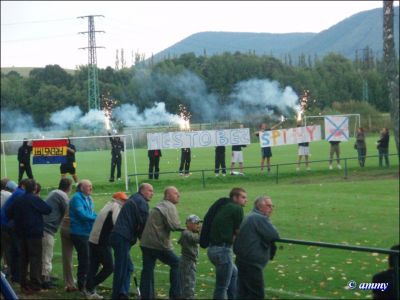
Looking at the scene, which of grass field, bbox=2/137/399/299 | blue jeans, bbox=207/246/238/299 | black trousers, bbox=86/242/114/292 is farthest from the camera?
grass field, bbox=2/137/399/299

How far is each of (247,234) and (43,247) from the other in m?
4.95

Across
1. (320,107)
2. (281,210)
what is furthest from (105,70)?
(281,210)

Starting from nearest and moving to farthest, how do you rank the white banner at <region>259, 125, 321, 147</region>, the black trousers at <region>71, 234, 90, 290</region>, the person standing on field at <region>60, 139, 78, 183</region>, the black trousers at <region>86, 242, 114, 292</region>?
the black trousers at <region>86, 242, 114, 292</region> < the black trousers at <region>71, 234, 90, 290</region> < the person standing on field at <region>60, 139, 78, 183</region> < the white banner at <region>259, 125, 321, 147</region>

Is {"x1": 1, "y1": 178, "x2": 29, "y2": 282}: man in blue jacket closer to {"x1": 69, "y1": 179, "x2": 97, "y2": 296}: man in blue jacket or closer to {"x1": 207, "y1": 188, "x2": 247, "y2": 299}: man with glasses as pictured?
{"x1": 69, "y1": 179, "x2": 97, "y2": 296}: man in blue jacket

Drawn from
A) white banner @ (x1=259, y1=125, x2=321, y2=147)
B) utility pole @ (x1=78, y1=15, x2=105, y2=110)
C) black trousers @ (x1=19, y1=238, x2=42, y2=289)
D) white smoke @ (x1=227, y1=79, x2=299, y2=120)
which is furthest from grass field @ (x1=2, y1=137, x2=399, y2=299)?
utility pole @ (x1=78, y1=15, x2=105, y2=110)

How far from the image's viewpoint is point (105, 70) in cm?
5703

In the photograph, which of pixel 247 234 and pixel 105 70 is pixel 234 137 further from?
pixel 105 70

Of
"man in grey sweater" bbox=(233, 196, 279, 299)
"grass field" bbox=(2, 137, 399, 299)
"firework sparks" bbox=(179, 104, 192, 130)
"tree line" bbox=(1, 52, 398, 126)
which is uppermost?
"tree line" bbox=(1, 52, 398, 126)

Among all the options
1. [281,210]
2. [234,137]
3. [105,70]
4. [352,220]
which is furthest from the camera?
[105,70]

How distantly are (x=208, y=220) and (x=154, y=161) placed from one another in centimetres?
1727

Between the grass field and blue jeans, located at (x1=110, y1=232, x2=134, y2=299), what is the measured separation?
2.41 feet

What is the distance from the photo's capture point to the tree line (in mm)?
42656

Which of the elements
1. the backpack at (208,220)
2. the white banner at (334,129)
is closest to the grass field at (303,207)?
the white banner at (334,129)

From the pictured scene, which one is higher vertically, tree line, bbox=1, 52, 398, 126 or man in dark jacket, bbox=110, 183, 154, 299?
tree line, bbox=1, 52, 398, 126
